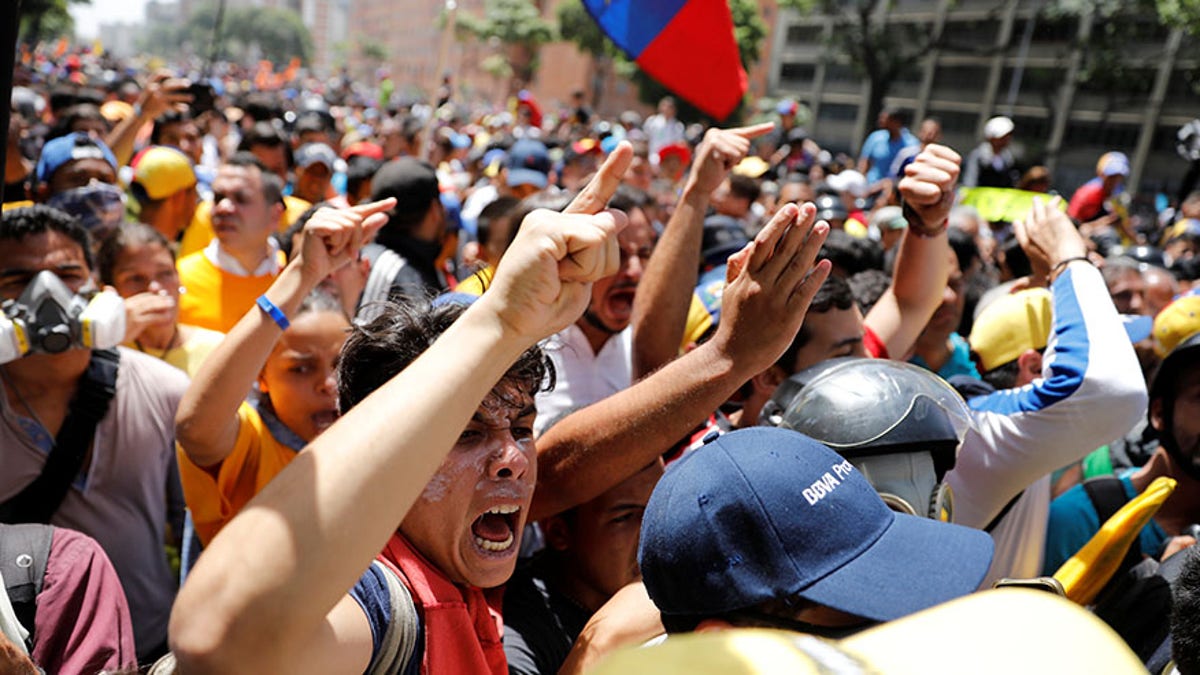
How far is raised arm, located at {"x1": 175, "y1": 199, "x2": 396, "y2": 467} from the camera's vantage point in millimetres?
2080

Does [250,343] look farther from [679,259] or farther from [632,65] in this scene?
[632,65]

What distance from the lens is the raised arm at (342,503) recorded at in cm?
97

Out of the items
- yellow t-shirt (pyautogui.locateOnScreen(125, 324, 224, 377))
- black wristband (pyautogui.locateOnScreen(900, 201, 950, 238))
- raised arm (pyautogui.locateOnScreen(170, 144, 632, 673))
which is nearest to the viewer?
raised arm (pyautogui.locateOnScreen(170, 144, 632, 673))

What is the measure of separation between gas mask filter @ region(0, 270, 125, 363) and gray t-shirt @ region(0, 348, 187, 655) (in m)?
0.22

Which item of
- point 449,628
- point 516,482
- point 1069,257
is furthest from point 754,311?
Result: point 1069,257

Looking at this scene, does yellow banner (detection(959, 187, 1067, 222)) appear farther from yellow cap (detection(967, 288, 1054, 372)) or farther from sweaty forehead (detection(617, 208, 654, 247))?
sweaty forehead (detection(617, 208, 654, 247))

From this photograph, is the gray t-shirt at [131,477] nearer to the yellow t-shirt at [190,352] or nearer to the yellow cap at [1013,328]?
the yellow t-shirt at [190,352]

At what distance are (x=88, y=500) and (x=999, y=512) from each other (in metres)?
2.48

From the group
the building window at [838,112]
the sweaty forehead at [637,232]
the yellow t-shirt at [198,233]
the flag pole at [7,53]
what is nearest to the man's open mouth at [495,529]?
the flag pole at [7,53]

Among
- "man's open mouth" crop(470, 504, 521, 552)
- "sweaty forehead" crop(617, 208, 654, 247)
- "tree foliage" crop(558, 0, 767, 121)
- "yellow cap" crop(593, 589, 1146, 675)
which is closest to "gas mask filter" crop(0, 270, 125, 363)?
"man's open mouth" crop(470, 504, 521, 552)

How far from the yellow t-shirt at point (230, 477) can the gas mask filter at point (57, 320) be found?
0.38 meters

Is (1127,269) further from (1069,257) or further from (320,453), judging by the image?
(320,453)

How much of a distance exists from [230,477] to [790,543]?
1.73 m

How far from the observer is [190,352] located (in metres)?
3.29
